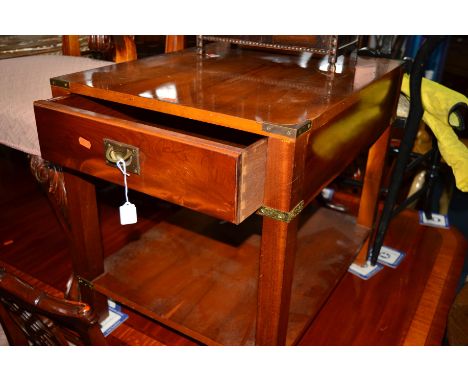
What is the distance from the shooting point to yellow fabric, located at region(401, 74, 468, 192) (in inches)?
46.7

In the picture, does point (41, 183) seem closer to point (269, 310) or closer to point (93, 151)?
point (93, 151)

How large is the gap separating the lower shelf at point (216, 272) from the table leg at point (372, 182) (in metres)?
0.04

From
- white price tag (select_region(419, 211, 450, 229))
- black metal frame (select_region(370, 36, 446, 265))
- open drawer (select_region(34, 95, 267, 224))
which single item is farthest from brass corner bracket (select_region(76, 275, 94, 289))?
white price tag (select_region(419, 211, 450, 229))

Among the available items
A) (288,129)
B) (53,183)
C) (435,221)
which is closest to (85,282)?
(53,183)

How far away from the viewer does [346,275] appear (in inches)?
55.2

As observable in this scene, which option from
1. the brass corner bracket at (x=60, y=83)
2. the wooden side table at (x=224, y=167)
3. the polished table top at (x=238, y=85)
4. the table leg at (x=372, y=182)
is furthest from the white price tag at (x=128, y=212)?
the table leg at (x=372, y=182)

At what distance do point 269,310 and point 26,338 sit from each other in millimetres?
427

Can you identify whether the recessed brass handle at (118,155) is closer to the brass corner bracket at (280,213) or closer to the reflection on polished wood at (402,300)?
the brass corner bracket at (280,213)

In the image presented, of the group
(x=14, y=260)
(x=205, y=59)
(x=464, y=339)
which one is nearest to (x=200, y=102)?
(x=205, y=59)

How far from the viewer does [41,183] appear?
109cm

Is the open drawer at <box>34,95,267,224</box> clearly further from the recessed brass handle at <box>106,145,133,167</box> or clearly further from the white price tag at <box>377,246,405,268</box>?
the white price tag at <box>377,246,405,268</box>

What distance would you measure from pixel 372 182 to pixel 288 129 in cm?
69

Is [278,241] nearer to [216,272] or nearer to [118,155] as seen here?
[118,155]

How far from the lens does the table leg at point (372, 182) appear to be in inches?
49.0
